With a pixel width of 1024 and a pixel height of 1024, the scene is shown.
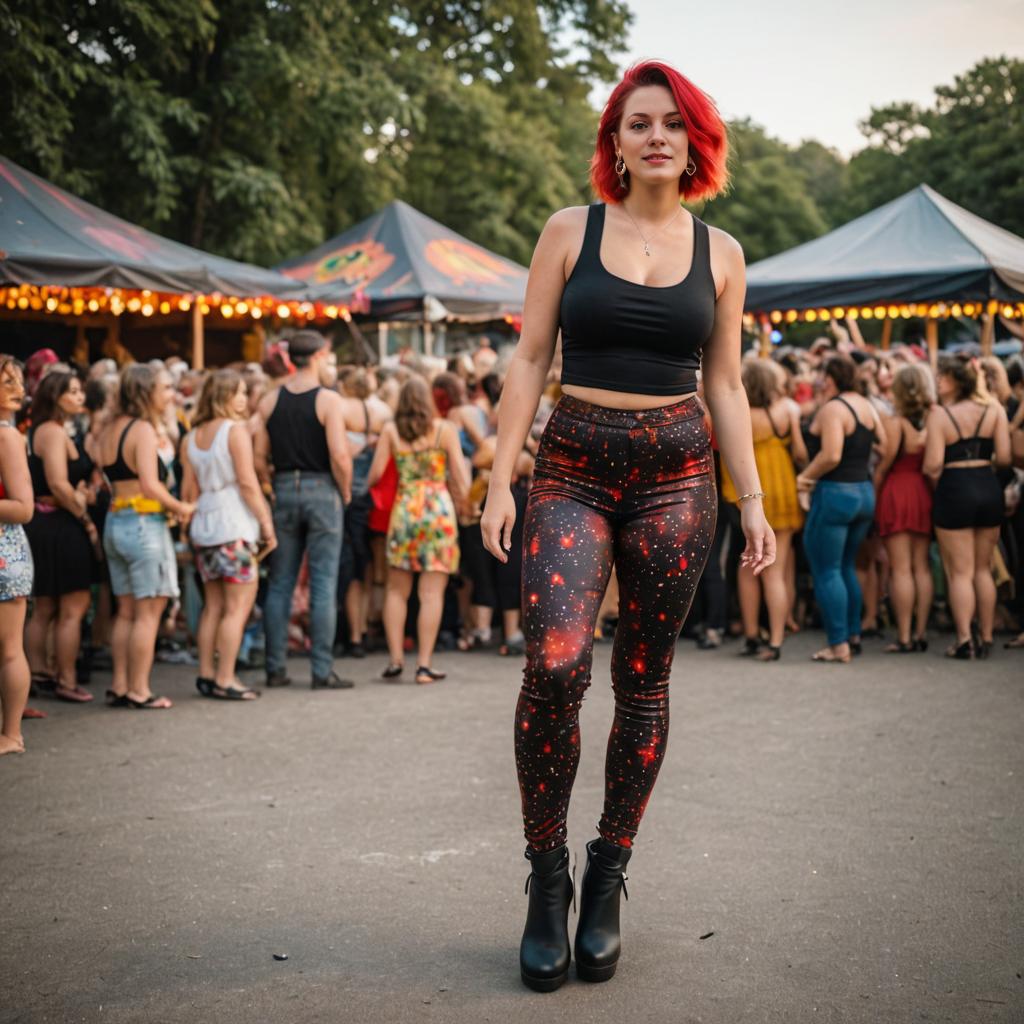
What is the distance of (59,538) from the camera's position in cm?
747

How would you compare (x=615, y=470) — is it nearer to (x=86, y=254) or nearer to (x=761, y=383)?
(x=761, y=383)

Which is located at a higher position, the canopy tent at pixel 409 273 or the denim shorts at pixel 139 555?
the canopy tent at pixel 409 273

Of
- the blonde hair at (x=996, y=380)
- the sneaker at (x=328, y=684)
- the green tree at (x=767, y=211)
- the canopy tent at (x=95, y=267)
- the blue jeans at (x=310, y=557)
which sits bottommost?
the sneaker at (x=328, y=684)

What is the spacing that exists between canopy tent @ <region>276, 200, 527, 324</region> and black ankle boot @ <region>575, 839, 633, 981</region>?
12.4 m

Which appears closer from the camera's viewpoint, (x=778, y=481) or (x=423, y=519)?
(x=423, y=519)

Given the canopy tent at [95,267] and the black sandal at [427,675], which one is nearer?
the black sandal at [427,675]

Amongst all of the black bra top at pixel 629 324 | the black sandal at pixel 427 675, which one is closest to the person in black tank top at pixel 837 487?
the black sandal at pixel 427 675

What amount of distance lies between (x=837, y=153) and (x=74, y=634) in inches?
3374

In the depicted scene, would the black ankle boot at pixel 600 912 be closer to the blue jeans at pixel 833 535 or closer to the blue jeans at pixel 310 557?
the blue jeans at pixel 310 557

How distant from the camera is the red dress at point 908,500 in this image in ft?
29.2

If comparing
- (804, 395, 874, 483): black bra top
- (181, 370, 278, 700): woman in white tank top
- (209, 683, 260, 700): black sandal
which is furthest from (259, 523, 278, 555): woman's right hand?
(804, 395, 874, 483): black bra top

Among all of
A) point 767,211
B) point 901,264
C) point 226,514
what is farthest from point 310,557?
point 767,211

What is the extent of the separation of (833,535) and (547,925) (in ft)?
19.4

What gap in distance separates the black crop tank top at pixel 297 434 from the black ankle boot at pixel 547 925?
16.0 ft
